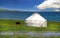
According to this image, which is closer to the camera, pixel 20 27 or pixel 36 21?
pixel 20 27

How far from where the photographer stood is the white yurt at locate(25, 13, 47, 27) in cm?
1024

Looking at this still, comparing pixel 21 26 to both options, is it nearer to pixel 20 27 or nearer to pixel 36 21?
pixel 20 27

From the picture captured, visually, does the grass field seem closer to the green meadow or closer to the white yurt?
the green meadow

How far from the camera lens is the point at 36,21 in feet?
34.2

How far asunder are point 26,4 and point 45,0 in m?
0.82

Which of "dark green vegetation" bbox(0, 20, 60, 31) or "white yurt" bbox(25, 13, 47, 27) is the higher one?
"white yurt" bbox(25, 13, 47, 27)

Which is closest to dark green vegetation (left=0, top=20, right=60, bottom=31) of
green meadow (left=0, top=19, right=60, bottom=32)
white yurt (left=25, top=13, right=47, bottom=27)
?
green meadow (left=0, top=19, right=60, bottom=32)

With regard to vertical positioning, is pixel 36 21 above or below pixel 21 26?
above

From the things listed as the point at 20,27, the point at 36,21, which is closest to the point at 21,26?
the point at 20,27

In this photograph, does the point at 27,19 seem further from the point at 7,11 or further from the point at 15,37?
the point at 15,37

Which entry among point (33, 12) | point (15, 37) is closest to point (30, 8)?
point (33, 12)

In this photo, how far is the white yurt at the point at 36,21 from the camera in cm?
1024

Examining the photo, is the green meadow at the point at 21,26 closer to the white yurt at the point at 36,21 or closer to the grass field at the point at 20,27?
the grass field at the point at 20,27

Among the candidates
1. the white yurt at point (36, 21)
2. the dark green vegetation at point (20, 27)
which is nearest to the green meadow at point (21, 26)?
the dark green vegetation at point (20, 27)
